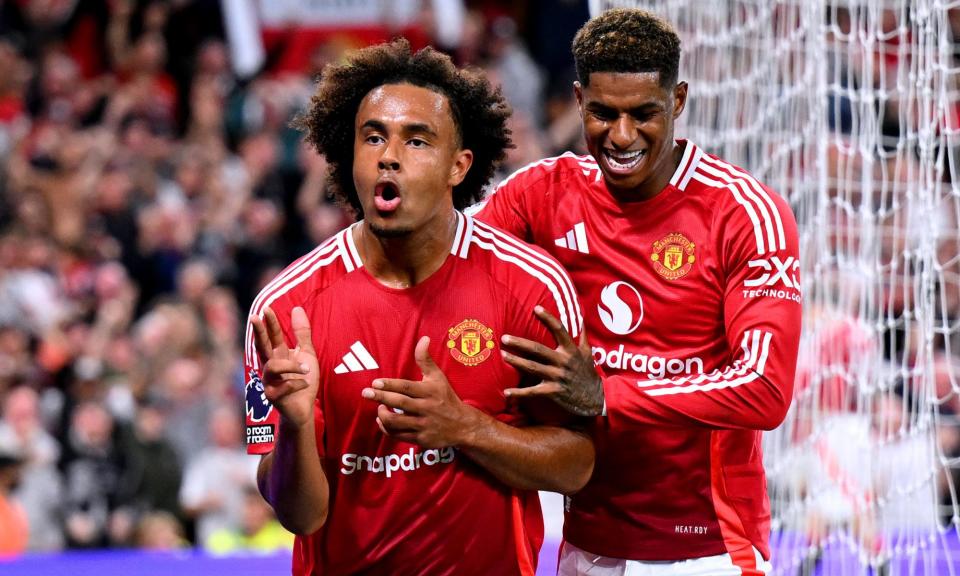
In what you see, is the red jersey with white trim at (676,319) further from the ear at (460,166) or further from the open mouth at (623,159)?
the ear at (460,166)

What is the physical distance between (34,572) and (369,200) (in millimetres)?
3522

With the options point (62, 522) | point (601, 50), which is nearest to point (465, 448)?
point (601, 50)

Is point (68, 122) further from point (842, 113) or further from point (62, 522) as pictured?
point (842, 113)

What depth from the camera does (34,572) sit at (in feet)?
20.0

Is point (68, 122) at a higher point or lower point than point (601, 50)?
higher

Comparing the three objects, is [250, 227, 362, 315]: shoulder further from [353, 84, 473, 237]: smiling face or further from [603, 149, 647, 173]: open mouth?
[603, 149, 647, 173]: open mouth

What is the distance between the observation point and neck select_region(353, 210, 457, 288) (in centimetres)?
345

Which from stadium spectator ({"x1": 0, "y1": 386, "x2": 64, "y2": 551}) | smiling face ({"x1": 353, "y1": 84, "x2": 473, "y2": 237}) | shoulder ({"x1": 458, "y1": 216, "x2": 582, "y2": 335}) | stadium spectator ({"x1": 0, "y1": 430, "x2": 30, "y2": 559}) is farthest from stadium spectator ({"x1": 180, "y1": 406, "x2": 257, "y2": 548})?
smiling face ({"x1": 353, "y1": 84, "x2": 473, "y2": 237})

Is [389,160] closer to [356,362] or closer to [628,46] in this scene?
[356,362]

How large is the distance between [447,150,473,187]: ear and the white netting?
1971 mm

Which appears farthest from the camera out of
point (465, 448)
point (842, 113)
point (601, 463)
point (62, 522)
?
point (62, 522)

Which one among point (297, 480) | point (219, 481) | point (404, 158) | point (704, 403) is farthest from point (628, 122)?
point (219, 481)

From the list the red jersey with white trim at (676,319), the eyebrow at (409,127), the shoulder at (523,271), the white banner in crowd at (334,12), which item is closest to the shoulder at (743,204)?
the red jersey with white trim at (676,319)

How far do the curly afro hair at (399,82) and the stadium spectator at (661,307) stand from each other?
0.76ft
